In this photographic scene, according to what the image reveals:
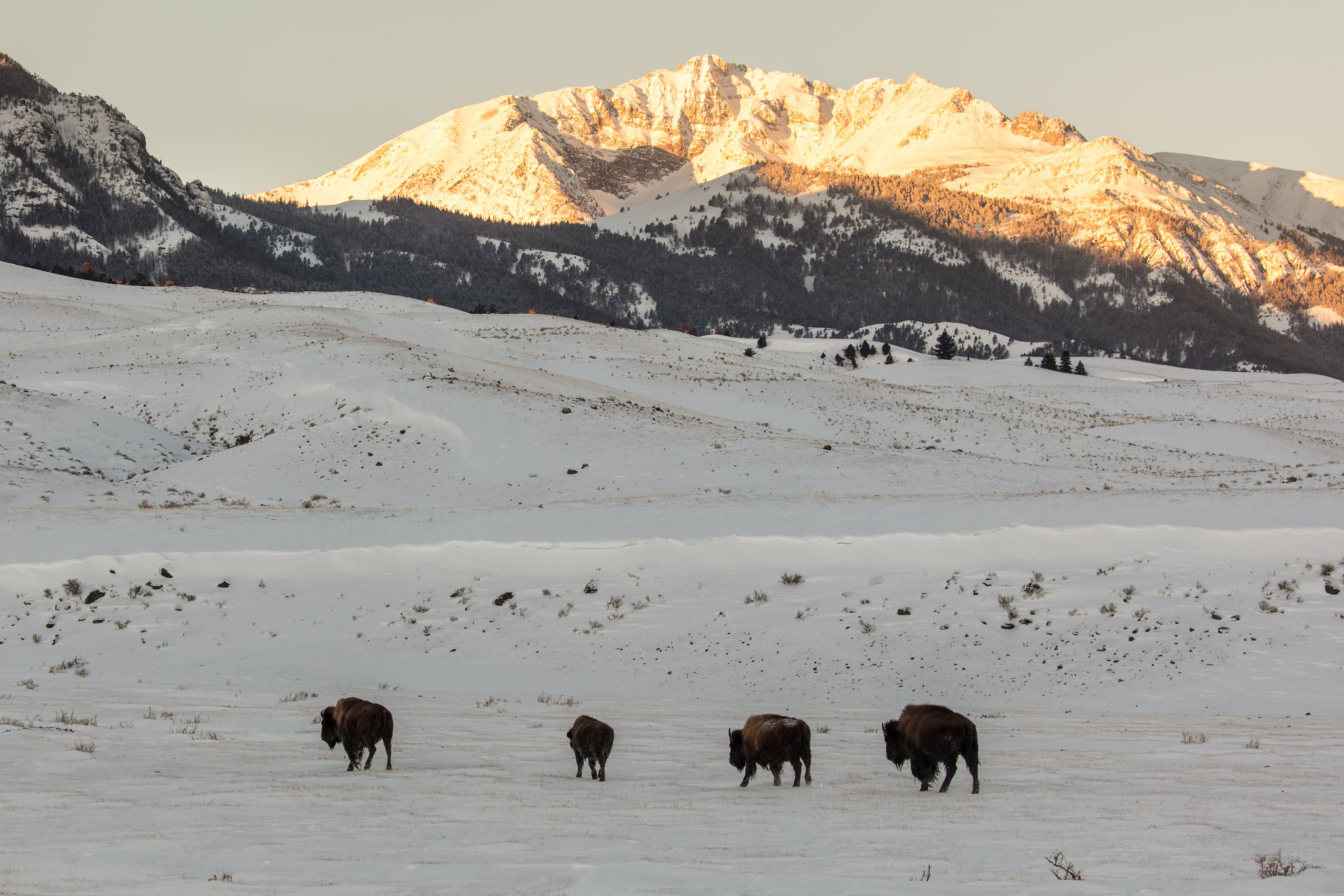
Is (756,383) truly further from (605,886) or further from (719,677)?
(605,886)

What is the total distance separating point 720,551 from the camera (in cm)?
2338

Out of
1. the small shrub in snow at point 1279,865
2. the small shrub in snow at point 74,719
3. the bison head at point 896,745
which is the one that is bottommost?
the small shrub in snow at point 74,719

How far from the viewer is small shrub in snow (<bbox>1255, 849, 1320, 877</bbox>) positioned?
5.84m

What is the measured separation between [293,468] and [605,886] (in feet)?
116

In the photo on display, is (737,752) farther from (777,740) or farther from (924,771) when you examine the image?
(924,771)

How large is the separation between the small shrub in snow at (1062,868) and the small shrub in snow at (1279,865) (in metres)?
1.15

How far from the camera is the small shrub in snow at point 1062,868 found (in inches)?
240

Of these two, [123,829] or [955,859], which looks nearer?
[955,859]

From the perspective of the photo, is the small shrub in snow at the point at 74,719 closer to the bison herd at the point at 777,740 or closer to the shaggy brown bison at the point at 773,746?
the bison herd at the point at 777,740

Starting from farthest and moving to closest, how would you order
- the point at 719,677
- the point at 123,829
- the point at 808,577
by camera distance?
the point at 808,577
the point at 719,677
the point at 123,829

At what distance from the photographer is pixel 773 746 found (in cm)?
1005

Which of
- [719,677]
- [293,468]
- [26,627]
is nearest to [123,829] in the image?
[719,677]

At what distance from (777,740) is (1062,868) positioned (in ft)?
13.6

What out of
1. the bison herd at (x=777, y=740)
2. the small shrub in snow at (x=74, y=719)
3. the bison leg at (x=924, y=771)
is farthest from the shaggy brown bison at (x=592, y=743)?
the small shrub in snow at (x=74, y=719)
